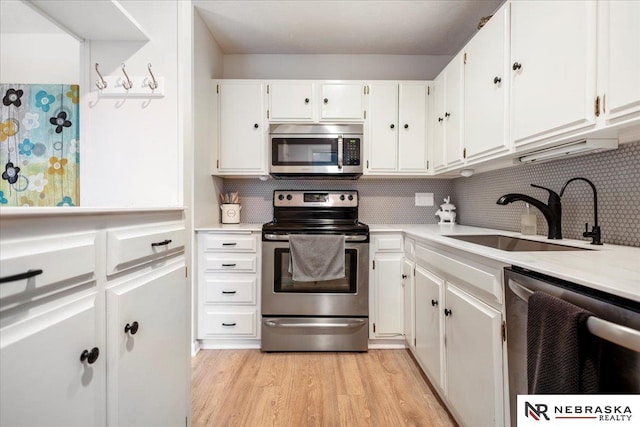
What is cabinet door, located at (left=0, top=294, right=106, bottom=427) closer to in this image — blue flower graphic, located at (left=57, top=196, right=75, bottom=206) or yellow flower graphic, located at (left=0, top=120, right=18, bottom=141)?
blue flower graphic, located at (left=57, top=196, right=75, bottom=206)

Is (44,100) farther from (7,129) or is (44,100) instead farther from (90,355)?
(90,355)

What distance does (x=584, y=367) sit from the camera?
0.64 m

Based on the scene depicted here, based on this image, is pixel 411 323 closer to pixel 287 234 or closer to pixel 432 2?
pixel 287 234

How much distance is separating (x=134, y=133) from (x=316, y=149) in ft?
4.60

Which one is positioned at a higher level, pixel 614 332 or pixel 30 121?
pixel 30 121

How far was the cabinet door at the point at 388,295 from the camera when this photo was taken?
225cm

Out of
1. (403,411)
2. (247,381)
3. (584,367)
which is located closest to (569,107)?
(584,367)

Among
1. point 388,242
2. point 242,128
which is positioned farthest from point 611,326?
point 242,128

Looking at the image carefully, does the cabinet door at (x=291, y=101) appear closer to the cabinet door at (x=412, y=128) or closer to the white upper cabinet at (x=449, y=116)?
the cabinet door at (x=412, y=128)

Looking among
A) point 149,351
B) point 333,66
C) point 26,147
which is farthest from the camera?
point 333,66

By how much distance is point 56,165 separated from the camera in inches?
52.5

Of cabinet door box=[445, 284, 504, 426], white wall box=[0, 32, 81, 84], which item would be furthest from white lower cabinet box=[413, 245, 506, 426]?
white wall box=[0, 32, 81, 84]

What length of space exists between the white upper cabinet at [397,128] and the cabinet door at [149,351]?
6.19ft

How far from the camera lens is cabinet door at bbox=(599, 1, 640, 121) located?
2.92 feet
